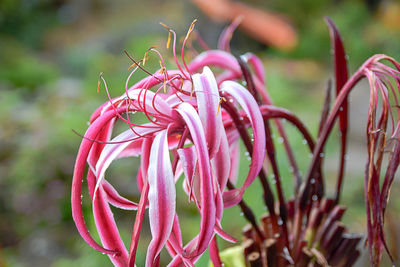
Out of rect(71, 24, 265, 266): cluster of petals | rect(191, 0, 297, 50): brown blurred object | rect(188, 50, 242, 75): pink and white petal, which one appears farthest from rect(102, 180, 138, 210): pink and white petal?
rect(191, 0, 297, 50): brown blurred object

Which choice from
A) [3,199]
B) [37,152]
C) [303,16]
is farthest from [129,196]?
[303,16]

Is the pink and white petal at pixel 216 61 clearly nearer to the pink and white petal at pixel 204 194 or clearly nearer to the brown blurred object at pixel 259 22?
the pink and white petal at pixel 204 194

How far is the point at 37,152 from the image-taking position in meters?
1.86

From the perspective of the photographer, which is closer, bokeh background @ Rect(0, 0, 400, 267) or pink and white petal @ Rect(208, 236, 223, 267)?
pink and white petal @ Rect(208, 236, 223, 267)

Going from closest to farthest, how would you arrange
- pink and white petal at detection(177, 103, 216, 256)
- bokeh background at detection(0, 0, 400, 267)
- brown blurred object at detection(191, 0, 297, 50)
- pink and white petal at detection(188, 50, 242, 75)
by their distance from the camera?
pink and white petal at detection(177, 103, 216, 256) → pink and white petal at detection(188, 50, 242, 75) → bokeh background at detection(0, 0, 400, 267) → brown blurred object at detection(191, 0, 297, 50)

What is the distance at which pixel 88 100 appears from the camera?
2.41 metres

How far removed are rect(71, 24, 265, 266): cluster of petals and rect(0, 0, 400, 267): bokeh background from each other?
207 millimetres

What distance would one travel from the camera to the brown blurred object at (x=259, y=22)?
383 cm

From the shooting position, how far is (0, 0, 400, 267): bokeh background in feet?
4.80

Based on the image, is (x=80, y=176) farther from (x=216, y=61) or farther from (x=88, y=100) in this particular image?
(x=88, y=100)

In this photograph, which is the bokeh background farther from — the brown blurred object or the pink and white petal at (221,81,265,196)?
the pink and white petal at (221,81,265,196)

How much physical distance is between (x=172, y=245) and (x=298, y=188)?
0.50 feet

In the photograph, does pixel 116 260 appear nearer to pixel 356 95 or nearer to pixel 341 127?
pixel 341 127

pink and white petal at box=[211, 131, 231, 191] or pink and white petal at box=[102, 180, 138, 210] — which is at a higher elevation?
pink and white petal at box=[211, 131, 231, 191]
